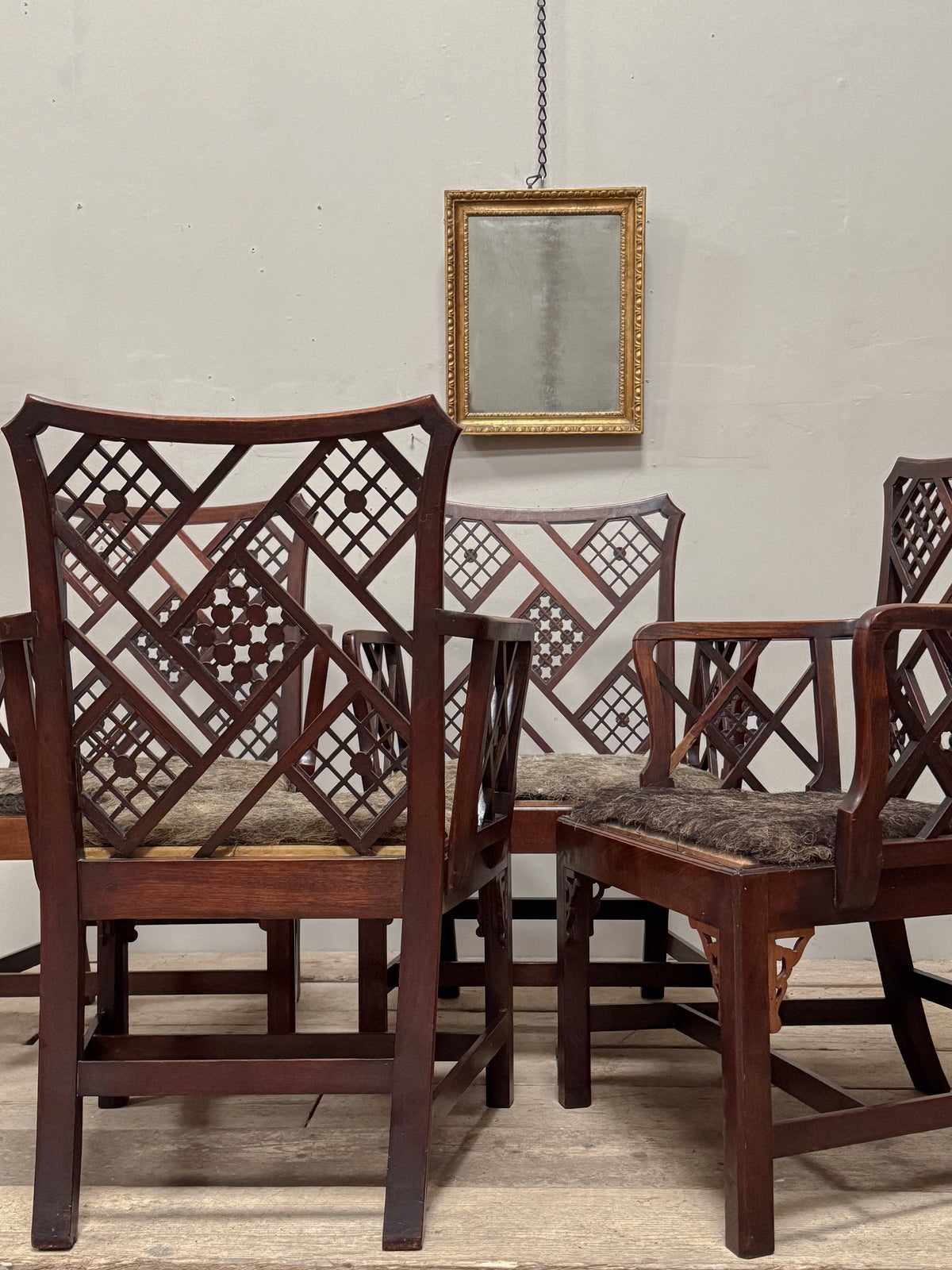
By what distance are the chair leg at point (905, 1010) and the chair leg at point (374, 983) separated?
791mm

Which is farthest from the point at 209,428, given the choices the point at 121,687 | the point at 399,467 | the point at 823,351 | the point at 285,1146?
the point at 823,351

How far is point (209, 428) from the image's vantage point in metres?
1.28

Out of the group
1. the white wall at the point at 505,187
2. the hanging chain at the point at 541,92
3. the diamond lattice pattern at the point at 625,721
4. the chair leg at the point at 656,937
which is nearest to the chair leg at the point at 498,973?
the chair leg at the point at 656,937

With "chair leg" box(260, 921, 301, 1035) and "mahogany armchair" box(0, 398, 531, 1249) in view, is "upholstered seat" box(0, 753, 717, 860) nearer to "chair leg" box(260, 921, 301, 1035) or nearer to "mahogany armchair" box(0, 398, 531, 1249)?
"mahogany armchair" box(0, 398, 531, 1249)

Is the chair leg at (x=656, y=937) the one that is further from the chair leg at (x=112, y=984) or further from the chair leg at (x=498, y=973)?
the chair leg at (x=112, y=984)

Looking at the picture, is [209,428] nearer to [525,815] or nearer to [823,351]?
[525,815]

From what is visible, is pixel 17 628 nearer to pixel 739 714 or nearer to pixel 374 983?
pixel 374 983

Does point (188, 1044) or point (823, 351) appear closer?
point (188, 1044)

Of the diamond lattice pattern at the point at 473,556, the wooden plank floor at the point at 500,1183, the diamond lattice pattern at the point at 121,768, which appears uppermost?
the diamond lattice pattern at the point at 473,556

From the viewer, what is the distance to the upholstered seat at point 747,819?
1248 mm

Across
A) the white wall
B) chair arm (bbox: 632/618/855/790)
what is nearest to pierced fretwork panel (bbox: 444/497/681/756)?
the white wall

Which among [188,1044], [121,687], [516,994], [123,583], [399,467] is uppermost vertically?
[399,467]

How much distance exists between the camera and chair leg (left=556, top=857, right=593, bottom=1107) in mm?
1688

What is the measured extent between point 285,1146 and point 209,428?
3.44ft
